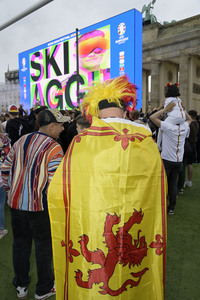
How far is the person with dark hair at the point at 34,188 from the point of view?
211 centimetres

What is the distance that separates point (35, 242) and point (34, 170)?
717 mm

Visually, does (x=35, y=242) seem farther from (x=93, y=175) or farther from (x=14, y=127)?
(x=14, y=127)

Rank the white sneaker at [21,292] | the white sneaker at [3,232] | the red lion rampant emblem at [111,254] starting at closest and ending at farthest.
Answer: the red lion rampant emblem at [111,254] < the white sneaker at [21,292] < the white sneaker at [3,232]

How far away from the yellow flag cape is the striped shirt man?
42cm

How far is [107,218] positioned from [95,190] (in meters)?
0.20

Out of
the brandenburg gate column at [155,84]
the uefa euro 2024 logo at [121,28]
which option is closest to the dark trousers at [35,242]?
the uefa euro 2024 logo at [121,28]

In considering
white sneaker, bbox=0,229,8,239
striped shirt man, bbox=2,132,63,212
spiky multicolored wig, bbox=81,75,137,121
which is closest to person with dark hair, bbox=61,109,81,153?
white sneaker, bbox=0,229,8,239

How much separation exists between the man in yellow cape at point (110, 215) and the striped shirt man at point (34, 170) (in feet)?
1.38

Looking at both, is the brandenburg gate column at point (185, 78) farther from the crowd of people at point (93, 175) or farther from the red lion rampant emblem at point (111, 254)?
the red lion rampant emblem at point (111, 254)

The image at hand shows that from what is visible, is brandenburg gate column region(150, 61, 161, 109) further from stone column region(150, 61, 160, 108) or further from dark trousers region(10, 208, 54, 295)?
dark trousers region(10, 208, 54, 295)

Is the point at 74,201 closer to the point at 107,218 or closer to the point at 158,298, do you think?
the point at 107,218

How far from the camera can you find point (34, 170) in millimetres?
2115

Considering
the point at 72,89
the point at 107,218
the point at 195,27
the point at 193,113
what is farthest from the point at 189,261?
the point at 195,27

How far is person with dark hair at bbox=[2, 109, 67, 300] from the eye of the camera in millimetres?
2113
